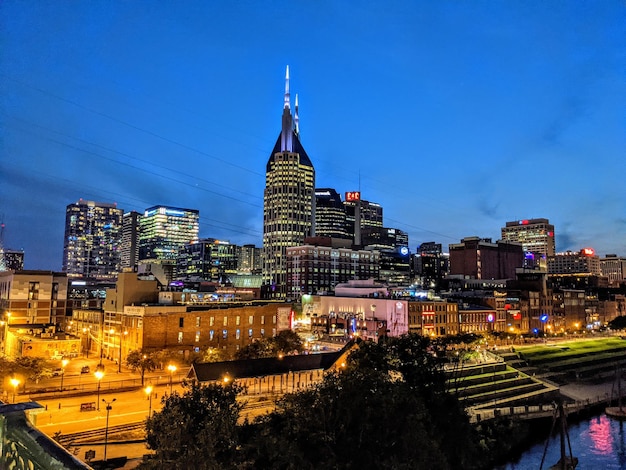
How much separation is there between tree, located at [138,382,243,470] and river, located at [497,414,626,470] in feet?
126

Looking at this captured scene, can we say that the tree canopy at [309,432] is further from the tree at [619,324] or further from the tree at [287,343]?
Answer: the tree at [619,324]

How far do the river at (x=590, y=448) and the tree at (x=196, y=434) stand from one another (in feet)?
126

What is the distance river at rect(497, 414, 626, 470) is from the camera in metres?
51.4

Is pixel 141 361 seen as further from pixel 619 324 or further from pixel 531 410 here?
pixel 619 324

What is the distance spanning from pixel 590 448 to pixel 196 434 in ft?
171

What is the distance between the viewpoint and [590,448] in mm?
56000

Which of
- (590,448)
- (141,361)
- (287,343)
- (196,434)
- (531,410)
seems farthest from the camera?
(287,343)

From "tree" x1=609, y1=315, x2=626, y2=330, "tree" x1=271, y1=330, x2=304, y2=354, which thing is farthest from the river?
"tree" x1=609, y1=315, x2=626, y2=330

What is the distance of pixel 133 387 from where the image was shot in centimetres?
5828

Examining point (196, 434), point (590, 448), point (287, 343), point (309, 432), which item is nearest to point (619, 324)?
point (590, 448)

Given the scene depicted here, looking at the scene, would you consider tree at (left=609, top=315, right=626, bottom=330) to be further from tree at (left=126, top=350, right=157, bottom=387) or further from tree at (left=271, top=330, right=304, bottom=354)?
tree at (left=126, top=350, right=157, bottom=387)

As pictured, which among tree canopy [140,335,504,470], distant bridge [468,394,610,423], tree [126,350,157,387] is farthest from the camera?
distant bridge [468,394,610,423]

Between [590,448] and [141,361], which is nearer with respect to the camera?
[590,448]

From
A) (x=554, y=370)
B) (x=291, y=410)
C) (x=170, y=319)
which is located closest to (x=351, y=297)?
(x=554, y=370)
